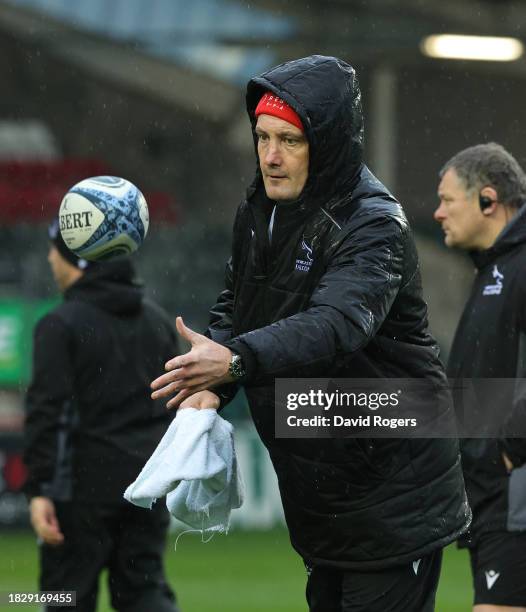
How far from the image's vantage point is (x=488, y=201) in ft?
18.8

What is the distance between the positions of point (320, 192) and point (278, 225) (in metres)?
0.17

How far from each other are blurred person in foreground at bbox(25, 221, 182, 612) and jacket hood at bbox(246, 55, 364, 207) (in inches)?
92.3

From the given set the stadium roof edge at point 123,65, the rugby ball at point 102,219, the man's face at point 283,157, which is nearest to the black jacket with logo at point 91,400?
the rugby ball at point 102,219

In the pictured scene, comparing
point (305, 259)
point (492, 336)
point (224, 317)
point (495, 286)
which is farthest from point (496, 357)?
point (305, 259)

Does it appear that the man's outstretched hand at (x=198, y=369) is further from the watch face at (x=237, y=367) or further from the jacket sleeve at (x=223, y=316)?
the jacket sleeve at (x=223, y=316)

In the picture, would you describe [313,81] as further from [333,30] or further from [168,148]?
[168,148]

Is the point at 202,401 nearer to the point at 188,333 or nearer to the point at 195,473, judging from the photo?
the point at 195,473

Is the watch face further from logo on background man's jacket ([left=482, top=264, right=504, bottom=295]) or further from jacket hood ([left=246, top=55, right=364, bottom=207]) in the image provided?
logo on background man's jacket ([left=482, top=264, right=504, bottom=295])

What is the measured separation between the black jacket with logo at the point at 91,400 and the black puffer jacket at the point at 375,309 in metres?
1.96

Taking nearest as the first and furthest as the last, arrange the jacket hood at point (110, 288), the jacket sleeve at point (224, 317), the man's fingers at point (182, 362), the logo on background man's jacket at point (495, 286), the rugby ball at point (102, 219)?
1. the man's fingers at point (182, 362)
2. the jacket sleeve at point (224, 317)
3. the logo on background man's jacket at point (495, 286)
4. the rugby ball at point (102, 219)
5. the jacket hood at point (110, 288)

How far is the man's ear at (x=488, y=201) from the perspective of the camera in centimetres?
571

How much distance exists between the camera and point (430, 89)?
20.2 m

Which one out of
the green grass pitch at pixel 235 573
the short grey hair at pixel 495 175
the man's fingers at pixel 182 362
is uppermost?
the short grey hair at pixel 495 175

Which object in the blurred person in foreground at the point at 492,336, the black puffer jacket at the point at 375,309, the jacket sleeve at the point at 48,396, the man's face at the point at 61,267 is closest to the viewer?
the black puffer jacket at the point at 375,309
